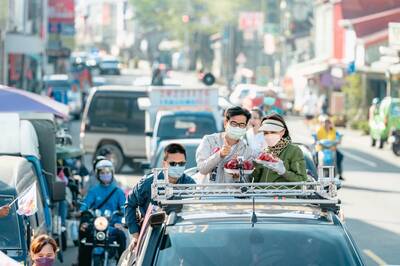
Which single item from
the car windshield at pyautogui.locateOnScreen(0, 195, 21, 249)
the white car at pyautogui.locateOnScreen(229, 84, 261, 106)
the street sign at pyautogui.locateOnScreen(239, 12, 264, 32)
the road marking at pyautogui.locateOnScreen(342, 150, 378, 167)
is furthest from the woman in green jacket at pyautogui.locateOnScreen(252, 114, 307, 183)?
the street sign at pyautogui.locateOnScreen(239, 12, 264, 32)

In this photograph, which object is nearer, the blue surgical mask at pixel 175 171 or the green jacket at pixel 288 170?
the green jacket at pixel 288 170

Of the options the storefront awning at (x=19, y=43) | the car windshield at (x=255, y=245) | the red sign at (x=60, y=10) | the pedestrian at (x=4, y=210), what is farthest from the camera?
the red sign at (x=60, y=10)

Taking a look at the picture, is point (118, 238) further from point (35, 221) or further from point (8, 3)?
point (8, 3)

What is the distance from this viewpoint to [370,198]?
25.5m

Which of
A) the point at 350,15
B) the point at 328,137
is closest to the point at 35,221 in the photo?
the point at 328,137

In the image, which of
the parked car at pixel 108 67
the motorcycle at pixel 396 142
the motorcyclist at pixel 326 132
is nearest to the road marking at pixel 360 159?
the motorcycle at pixel 396 142

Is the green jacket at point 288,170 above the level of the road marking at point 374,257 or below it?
above

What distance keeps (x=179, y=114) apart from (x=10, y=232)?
15.0 metres

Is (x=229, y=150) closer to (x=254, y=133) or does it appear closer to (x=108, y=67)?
(x=254, y=133)

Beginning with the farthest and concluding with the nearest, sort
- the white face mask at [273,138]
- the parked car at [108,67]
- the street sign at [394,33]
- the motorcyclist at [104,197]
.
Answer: the parked car at [108,67], the street sign at [394,33], the motorcyclist at [104,197], the white face mask at [273,138]

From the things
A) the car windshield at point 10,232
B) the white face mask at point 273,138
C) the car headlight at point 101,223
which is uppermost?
the white face mask at point 273,138

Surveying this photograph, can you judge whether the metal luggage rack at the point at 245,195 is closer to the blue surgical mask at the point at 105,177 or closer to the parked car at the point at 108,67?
the blue surgical mask at the point at 105,177

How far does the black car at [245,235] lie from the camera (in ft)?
26.4

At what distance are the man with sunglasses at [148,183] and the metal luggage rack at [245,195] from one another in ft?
5.73
